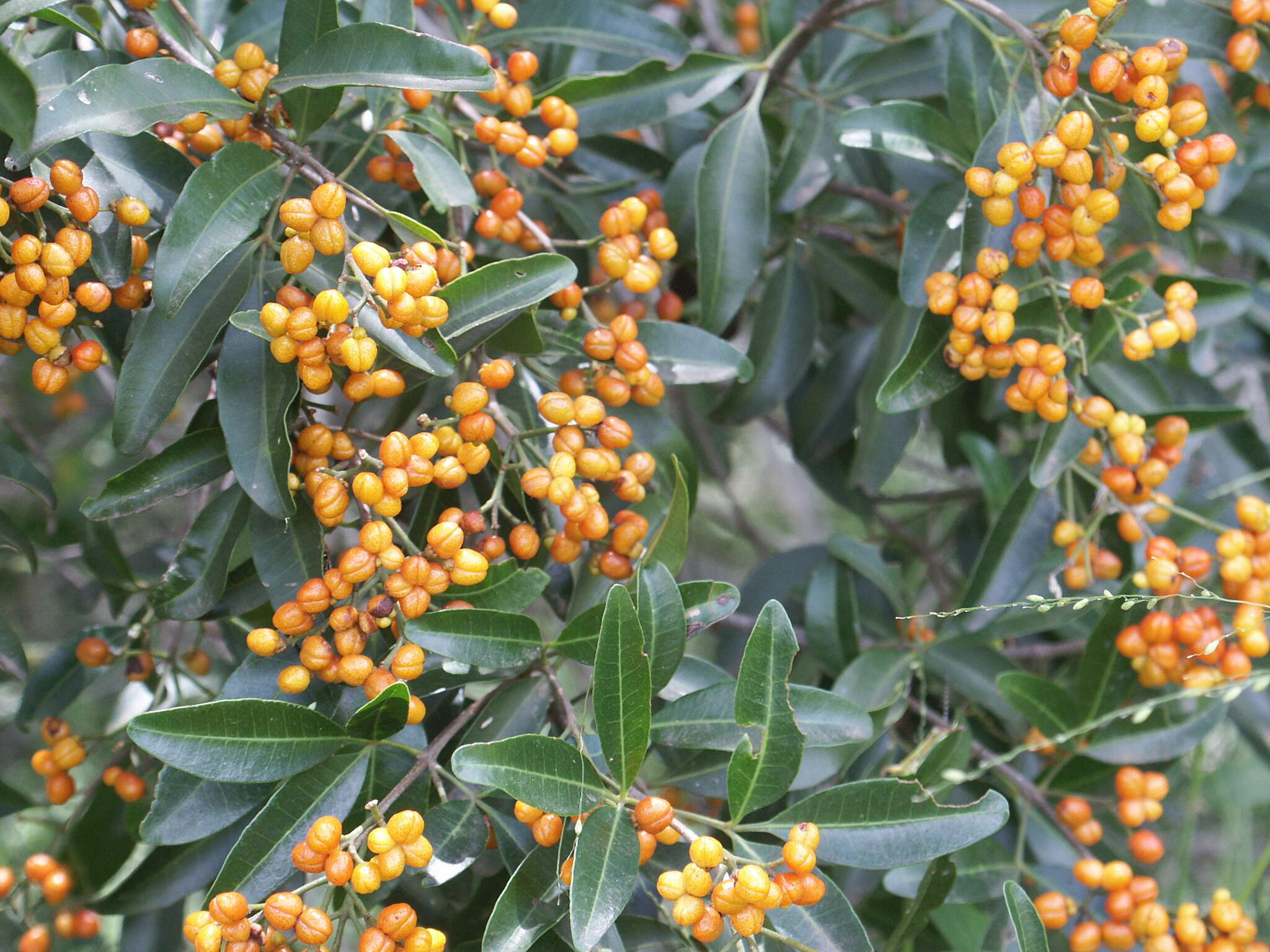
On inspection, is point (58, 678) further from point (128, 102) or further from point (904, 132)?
point (904, 132)

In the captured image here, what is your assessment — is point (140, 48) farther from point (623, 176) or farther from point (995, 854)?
point (995, 854)

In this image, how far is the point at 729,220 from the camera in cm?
160

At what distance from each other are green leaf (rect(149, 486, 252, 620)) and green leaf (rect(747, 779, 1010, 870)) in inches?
28.9

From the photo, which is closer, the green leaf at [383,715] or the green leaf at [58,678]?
the green leaf at [383,715]

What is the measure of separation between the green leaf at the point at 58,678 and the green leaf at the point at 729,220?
103 cm

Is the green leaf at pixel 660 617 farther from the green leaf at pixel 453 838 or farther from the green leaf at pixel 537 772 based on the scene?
the green leaf at pixel 453 838

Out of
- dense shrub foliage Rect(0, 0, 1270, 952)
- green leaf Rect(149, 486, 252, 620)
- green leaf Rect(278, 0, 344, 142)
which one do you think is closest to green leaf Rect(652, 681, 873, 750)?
dense shrub foliage Rect(0, 0, 1270, 952)

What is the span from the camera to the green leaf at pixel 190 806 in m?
1.18

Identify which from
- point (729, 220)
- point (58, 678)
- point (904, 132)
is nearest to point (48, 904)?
point (58, 678)

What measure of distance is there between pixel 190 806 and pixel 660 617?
1.97ft

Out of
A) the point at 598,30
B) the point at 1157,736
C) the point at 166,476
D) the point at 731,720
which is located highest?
the point at 598,30

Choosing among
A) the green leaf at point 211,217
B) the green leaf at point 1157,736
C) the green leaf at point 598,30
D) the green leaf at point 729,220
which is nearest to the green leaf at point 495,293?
the green leaf at point 211,217

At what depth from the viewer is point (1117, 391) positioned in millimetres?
1722

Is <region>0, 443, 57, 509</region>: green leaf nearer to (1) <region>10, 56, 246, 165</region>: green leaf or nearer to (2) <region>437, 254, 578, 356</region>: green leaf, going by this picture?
(1) <region>10, 56, 246, 165</region>: green leaf
